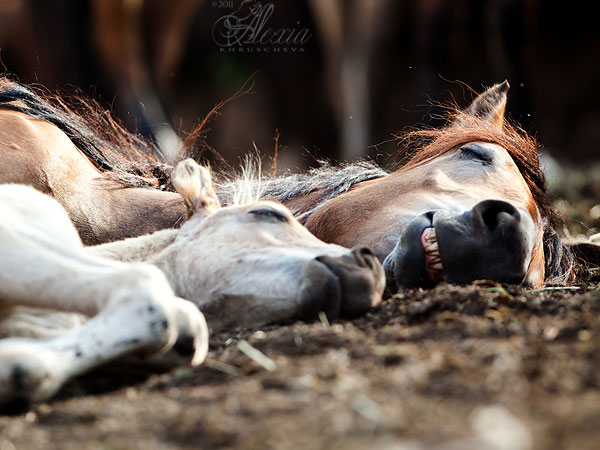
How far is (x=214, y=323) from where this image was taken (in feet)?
10.3

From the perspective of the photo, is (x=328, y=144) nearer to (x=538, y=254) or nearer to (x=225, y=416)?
(x=538, y=254)

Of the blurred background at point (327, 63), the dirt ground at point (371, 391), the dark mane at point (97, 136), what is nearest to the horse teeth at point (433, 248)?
the dirt ground at point (371, 391)

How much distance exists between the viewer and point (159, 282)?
263cm

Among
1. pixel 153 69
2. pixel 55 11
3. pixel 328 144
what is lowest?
pixel 328 144

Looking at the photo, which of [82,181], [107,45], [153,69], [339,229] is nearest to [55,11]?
[107,45]

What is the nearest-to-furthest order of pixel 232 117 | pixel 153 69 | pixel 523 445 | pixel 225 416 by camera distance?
pixel 523 445 → pixel 225 416 → pixel 153 69 → pixel 232 117

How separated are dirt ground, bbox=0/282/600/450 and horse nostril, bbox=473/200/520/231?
492 millimetres

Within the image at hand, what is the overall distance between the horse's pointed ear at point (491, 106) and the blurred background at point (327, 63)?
5.62m

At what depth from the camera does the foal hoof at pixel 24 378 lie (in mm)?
2238

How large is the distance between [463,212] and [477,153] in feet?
3.15

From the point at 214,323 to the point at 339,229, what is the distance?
1026 millimetres

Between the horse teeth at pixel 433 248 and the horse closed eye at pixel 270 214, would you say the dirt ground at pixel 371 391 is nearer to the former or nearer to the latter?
the horse teeth at pixel 433 248

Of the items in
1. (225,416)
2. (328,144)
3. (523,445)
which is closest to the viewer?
(523,445)

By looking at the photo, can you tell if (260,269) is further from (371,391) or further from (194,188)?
(371,391)
